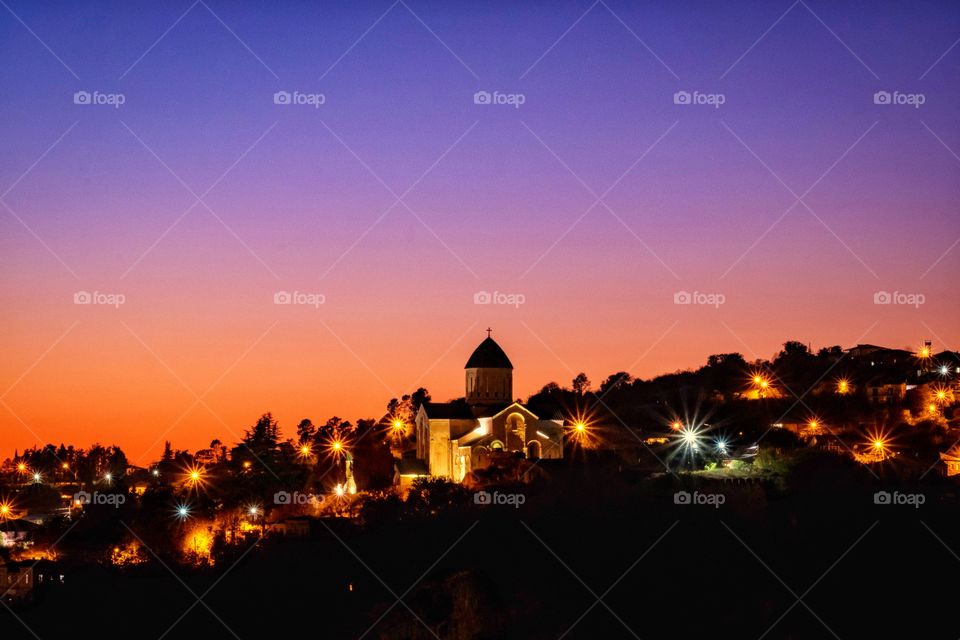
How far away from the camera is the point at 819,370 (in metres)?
86.3

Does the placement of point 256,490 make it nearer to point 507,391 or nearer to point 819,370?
point 507,391

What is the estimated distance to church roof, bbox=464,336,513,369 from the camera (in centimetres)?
6581

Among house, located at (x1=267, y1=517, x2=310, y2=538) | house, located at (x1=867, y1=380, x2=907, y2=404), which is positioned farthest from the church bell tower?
house, located at (x1=867, y1=380, x2=907, y2=404)

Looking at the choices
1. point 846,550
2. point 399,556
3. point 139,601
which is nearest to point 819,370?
point 846,550

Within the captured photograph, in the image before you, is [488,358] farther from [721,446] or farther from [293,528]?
[293,528]

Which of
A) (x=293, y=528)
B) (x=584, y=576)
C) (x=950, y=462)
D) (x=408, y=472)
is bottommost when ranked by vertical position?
(x=584, y=576)

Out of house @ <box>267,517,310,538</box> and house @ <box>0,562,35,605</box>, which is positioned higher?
house @ <box>267,517,310,538</box>

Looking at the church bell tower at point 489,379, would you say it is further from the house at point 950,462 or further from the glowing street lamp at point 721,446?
the house at point 950,462

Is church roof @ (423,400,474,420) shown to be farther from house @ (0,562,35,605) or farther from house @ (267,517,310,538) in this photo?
house @ (0,562,35,605)

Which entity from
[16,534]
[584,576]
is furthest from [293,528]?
[16,534]

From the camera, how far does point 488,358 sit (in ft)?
216

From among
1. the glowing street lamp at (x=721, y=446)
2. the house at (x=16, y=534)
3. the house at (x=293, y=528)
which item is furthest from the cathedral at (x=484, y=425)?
the house at (x=16, y=534)

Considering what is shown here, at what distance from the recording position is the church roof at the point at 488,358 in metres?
65.8

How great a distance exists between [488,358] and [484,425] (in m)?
3.87
